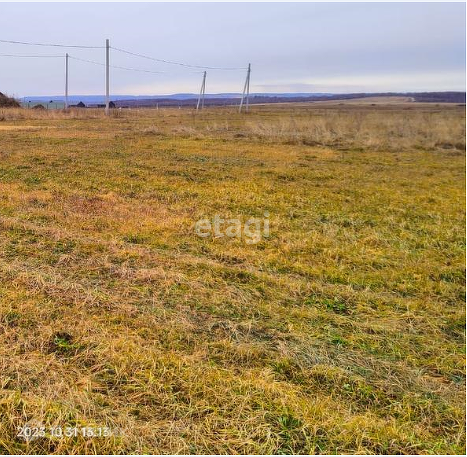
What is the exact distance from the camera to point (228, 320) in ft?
8.69

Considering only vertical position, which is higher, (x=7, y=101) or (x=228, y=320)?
(x=7, y=101)

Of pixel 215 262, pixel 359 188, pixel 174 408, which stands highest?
pixel 359 188

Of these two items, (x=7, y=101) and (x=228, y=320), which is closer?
(x=228, y=320)

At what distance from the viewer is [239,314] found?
2.75 meters

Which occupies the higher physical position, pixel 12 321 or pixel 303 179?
pixel 303 179

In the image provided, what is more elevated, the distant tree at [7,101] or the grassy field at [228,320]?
the distant tree at [7,101]

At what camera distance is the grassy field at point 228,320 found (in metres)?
1.75

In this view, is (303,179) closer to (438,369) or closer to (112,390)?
(438,369)

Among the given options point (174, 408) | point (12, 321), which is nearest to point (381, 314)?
point (174, 408)

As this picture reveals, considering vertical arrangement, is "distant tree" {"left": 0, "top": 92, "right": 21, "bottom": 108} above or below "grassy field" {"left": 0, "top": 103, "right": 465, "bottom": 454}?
above

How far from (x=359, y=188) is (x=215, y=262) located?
4702 millimetres

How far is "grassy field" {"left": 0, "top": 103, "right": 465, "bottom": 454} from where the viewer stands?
69.1 inches

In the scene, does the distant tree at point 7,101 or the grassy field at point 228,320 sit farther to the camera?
the distant tree at point 7,101

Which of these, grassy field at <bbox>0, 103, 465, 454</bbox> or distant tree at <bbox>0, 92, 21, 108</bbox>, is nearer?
grassy field at <bbox>0, 103, 465, 454</bbox>
